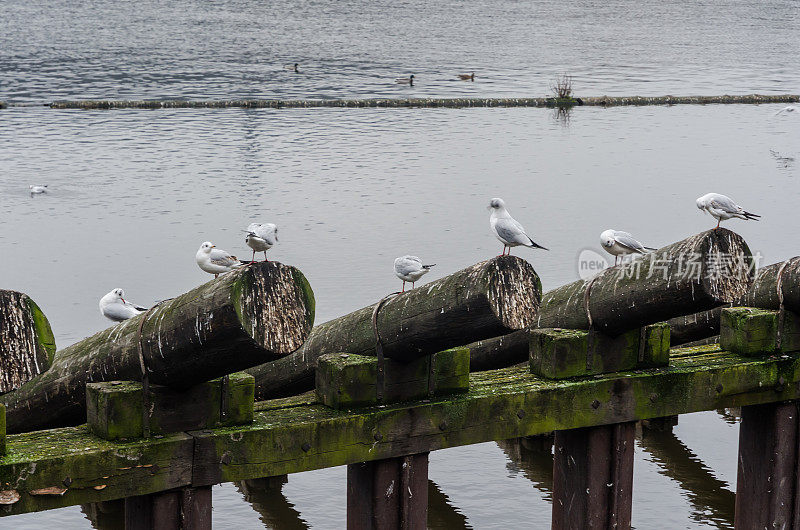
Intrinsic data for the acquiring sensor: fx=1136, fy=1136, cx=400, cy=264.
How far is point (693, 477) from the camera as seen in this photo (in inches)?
506

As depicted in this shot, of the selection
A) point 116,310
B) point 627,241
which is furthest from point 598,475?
point 116,310

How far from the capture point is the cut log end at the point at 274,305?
16.7ft

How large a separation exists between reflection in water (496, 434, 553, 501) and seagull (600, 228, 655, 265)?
3.33 metres

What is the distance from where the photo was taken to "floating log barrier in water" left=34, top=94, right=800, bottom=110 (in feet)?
169

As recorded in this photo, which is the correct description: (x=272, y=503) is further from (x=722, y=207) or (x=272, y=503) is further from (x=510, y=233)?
(x=722, y=207)

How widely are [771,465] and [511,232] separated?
2402 millimetres

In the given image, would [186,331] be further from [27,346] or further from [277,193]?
[277,193]

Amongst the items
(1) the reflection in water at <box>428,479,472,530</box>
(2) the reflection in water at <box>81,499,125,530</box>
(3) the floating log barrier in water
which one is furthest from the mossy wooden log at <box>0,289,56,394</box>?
(3) the floating log barrier in water

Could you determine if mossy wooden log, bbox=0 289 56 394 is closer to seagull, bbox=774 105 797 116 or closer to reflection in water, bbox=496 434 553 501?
reflection in water, bbox=496 434 553 501

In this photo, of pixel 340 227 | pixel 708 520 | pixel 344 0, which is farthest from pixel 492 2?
pixel 708 520

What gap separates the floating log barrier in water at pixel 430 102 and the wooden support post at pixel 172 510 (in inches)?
1854

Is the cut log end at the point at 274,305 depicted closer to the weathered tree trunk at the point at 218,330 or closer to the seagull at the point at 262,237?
the weathered tree trunk at the point at 218,330

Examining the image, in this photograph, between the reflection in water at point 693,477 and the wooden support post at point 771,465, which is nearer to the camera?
the wooden support post at point 771,465

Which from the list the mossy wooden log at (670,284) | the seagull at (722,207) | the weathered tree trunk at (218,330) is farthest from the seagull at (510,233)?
the weathered tree trunk at (218,330)
